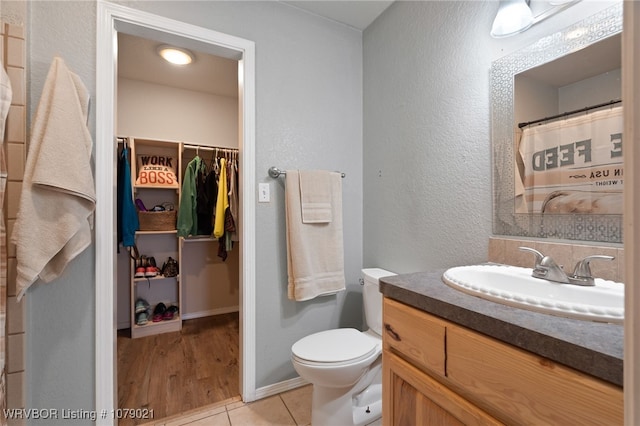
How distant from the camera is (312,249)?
1653 mm

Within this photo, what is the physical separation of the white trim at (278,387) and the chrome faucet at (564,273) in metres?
1.46

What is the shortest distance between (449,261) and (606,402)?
92cm

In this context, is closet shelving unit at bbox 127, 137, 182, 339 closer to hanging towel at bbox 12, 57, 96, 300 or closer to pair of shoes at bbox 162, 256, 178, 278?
pair of shoes at bbox 162, 256, 178, 278

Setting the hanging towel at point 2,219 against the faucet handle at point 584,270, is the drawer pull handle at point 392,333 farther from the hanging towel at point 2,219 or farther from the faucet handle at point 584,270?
the hanging towel at point 2,219

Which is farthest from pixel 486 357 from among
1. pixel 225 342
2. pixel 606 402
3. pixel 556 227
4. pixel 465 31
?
pixel 225 342

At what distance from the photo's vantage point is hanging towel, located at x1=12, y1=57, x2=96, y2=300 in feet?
3.24

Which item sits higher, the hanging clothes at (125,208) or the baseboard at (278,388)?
the hanging clothes at (125,208)

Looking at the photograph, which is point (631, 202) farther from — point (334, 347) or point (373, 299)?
point (373, 299)

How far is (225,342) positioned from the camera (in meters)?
2.30

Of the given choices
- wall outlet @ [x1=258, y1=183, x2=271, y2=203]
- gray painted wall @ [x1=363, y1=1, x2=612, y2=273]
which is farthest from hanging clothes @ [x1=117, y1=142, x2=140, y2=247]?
gray painted wall @ [x1=363, y1=1, x2=612, y2=273]

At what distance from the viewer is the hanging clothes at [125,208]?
206cm

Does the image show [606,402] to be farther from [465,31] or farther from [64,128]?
[64,128]

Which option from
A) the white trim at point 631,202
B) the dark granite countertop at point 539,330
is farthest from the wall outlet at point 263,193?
the white trim at point 631,202

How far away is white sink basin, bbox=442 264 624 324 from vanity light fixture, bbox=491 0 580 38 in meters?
0.91
